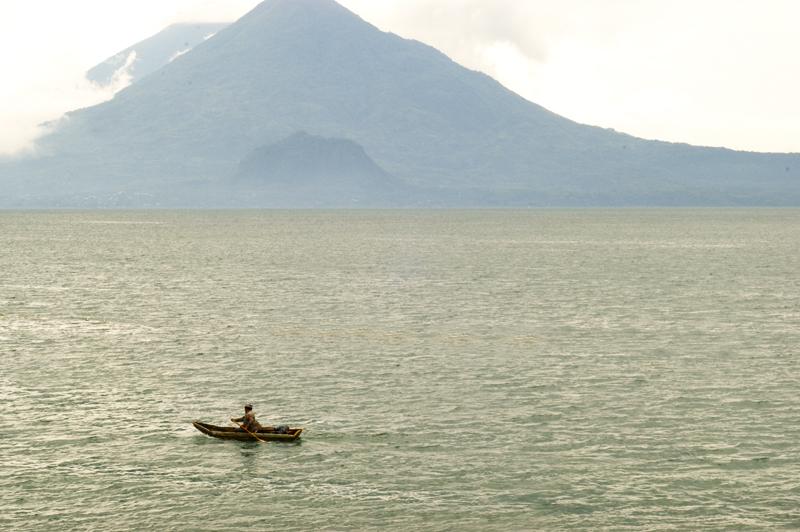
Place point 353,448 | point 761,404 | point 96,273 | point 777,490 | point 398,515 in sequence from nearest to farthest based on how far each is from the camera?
point 398,515
point 777,490
point 353,448
point 761,404
point 96,273

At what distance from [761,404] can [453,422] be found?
1870 centimetres

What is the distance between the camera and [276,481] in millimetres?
46469

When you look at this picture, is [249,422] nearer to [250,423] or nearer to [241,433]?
[250,423]

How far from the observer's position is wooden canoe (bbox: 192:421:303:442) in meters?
51.4

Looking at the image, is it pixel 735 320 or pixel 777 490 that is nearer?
pixel 777 490

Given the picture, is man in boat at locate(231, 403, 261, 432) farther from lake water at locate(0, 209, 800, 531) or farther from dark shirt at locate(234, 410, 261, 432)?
lake water at locate(0, 209, 800, 531)

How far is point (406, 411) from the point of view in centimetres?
5862

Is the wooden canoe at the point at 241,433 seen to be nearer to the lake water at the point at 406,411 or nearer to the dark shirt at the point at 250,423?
the dark shirt at the point at 250,423

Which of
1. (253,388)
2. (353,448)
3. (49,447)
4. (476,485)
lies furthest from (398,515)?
(253,388)

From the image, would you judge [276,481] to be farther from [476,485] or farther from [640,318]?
[640,318]

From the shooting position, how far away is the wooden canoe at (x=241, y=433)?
51.4 meters

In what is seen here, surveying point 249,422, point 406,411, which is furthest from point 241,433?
point 406,411

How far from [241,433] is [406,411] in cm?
1076

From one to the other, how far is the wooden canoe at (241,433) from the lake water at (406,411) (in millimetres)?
479
